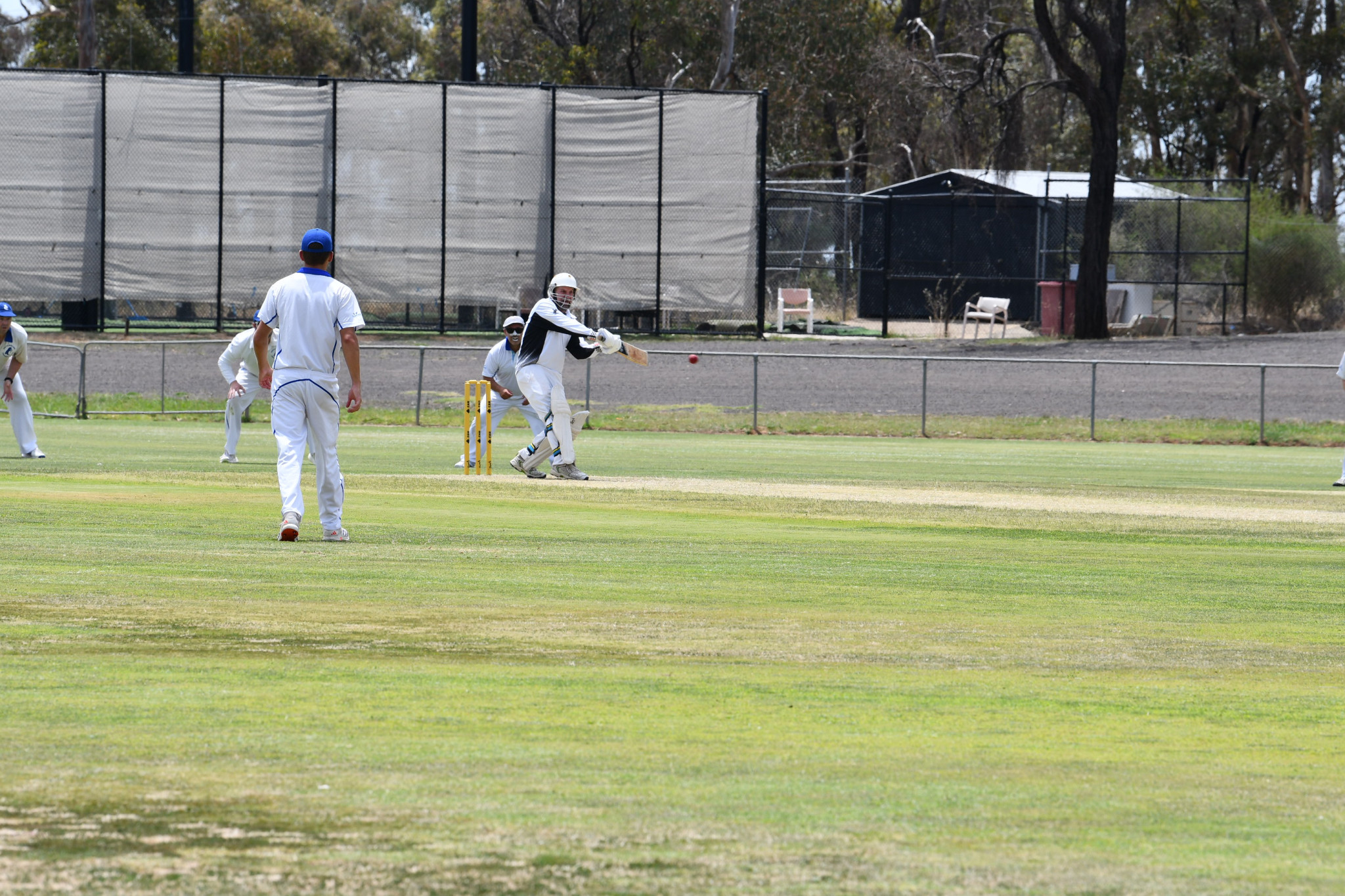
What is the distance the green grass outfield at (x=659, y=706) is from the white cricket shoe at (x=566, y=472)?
441 centimetres

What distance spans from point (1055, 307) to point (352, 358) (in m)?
39.6

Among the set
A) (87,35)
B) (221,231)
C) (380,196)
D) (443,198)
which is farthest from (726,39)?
(221,231)

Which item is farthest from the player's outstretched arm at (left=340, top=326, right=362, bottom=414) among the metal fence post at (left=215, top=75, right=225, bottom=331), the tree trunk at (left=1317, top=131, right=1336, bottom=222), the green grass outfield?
the tree trunk at (left=1317, top=131, right=1336, bottom=222)

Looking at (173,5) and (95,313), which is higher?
(173,5)

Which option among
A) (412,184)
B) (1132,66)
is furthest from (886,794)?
(1132,66)

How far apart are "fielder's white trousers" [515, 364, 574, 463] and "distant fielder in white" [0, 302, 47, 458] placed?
18.9 feet

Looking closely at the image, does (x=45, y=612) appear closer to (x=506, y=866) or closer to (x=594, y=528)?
(x=506, y=866)

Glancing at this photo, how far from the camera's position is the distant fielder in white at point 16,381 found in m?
20.1

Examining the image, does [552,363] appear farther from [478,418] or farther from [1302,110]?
[1302,110]

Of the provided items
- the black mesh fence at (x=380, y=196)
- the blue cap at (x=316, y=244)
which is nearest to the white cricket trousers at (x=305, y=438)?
the blue cap at (x=316, y=244)

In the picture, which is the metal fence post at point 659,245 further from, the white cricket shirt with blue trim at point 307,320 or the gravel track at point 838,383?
the white cricket shirt with blue trim at point 307,320

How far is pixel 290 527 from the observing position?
12.2 m

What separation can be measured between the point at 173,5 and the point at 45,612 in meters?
73.0

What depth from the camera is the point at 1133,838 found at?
516 centimetres
